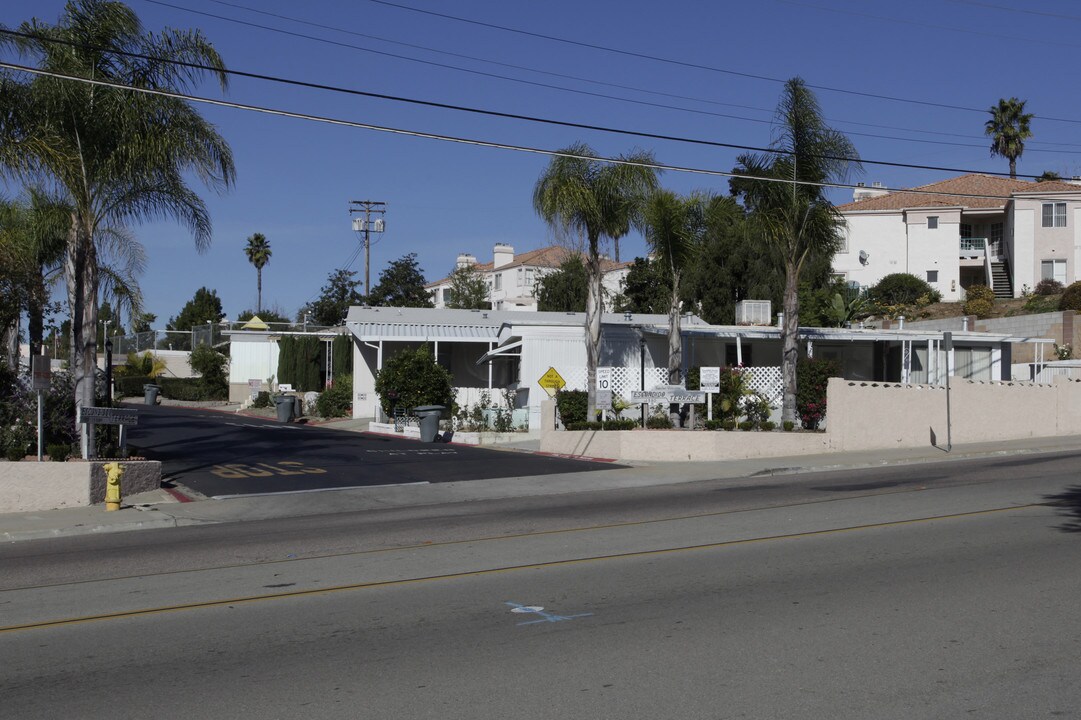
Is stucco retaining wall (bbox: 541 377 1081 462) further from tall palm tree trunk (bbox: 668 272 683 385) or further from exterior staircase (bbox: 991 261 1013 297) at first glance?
exterior staircase (bbox: 991 261 1013 297)

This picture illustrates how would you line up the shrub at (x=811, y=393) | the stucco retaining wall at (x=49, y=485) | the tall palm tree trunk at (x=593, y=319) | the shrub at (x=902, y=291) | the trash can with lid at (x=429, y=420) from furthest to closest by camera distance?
the shrub at (x=902, y=291) → the trash can with lid at (x=429, y=420) → the shrub at (x=811, y=393) → the tall palm tree trunk at (x=593, y=319) → the stucco retaining wall at (x=49, y=485)

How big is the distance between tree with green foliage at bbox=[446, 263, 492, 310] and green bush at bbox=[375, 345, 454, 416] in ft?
143

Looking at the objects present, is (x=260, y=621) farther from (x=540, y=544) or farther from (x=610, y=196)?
(x=610, y=196)

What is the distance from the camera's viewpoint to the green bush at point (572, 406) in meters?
27.4

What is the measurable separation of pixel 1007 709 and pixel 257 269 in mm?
97443

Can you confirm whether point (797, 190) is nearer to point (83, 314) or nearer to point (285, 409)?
point (83, 314)

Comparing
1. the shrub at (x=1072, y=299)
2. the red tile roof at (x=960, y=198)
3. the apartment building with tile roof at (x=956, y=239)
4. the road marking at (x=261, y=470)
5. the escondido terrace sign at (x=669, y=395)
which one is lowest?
the road marking at (x=261, y=470)

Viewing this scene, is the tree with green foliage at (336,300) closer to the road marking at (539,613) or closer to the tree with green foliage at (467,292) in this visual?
the tree with green foliage at (467,292)

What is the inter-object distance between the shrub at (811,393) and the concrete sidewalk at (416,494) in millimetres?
1940

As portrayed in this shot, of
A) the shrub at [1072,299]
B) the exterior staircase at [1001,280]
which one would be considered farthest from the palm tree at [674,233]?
the exterior staircase at [1001,280]

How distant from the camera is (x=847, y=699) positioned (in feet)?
20.0

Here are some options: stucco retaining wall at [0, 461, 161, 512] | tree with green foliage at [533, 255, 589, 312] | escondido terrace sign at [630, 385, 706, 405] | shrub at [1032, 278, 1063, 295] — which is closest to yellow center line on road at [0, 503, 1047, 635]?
stucco retaining wall at [0, 461, 161, 512]

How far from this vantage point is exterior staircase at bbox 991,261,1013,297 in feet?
186

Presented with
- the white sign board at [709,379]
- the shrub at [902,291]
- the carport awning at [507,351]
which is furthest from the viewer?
the shrub at [902,291]
